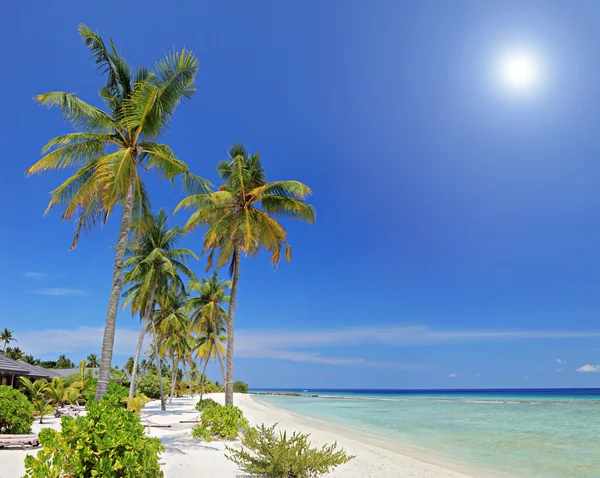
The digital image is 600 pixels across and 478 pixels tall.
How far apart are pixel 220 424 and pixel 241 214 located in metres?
7.20

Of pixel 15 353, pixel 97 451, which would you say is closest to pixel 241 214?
pixel 97 451

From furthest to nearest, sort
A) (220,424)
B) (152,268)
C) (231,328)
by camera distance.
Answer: (152,268) < (231,328) < (220,424)

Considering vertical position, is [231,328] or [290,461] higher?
[231,328]

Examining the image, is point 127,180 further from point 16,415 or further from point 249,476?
point 249,476

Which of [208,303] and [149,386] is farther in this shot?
[149,386]

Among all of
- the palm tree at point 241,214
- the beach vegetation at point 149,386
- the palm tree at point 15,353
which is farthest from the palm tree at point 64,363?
the palm tree at point 241,214

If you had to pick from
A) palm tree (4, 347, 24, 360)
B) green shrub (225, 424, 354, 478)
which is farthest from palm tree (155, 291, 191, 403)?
palm tree (4, 347, 24, 360)

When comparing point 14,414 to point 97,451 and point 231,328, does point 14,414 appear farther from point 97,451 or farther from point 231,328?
point 97,451

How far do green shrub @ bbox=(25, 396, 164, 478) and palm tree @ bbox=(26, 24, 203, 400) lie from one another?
4.40 metres

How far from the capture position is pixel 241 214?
14.3 metres

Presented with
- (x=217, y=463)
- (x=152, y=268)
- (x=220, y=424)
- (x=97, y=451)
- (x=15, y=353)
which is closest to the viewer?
(x=97, y=451)

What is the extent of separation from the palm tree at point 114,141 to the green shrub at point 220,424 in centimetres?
328

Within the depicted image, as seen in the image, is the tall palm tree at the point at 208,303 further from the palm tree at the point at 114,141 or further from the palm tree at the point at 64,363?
the palm tree at the point at 64,363

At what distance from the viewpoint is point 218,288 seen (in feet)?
95.0
